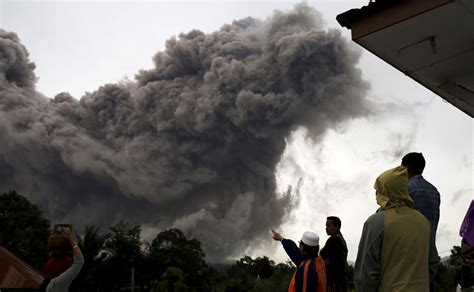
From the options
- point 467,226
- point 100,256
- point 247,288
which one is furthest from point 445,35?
point 100,256

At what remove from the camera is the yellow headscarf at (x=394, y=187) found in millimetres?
2752

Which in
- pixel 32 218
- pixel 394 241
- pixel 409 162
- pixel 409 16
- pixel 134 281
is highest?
pixel 32 218

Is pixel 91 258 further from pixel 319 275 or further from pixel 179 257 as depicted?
pixel 319 275

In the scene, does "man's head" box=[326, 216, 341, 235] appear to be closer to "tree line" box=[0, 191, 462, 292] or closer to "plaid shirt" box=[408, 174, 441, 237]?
"plaid shirt" box=[408, 174, 441, 237]

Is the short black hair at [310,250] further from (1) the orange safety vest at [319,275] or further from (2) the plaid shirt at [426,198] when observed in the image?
(2) the plaid shirt at [426,198]

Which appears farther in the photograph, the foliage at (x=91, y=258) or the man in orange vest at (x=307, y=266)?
the foliage at (x=91, y=258)

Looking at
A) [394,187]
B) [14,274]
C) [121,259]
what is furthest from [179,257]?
[394,187]

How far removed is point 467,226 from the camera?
3.04 metres

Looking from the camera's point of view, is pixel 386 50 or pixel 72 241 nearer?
pixel 72 241

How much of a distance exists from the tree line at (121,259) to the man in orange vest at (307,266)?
31.5 metres

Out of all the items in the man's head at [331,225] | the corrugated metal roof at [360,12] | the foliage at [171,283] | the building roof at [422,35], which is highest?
the foliage at [171,283]

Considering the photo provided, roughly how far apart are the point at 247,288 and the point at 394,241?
37.2 m

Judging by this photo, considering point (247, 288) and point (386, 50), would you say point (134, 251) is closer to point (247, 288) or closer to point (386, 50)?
point (247, 288)

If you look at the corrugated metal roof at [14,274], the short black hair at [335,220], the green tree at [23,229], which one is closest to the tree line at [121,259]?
the green tree at [23,229]
